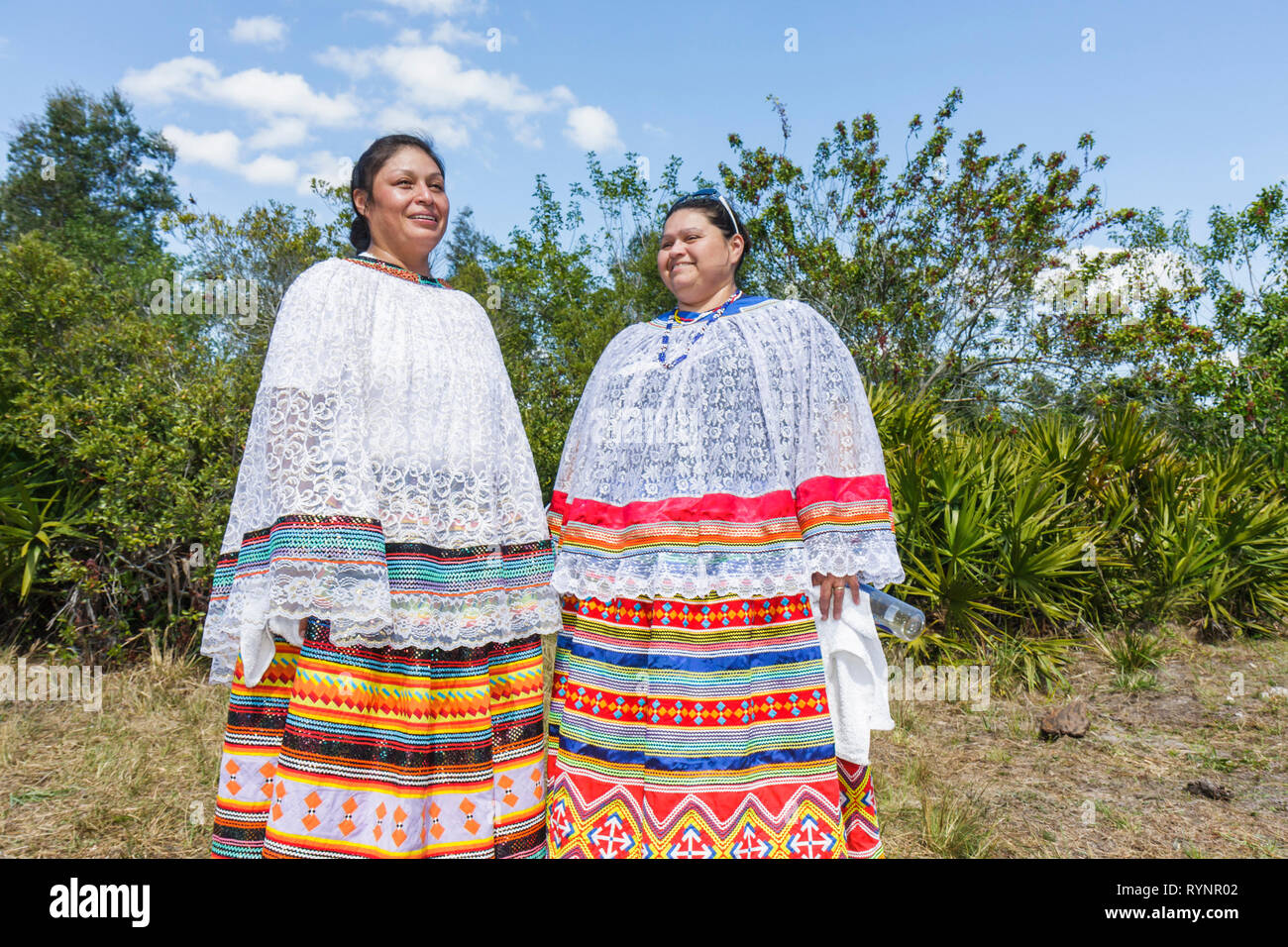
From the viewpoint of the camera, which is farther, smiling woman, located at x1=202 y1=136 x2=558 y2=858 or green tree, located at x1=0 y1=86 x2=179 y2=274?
green tree, located at x1=0 y1=86 x2=179 y2=274

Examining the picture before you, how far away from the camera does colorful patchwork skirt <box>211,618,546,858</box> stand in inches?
77.0

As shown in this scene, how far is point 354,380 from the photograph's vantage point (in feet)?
6.82

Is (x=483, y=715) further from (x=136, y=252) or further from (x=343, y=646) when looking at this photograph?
(x=136, y=252)

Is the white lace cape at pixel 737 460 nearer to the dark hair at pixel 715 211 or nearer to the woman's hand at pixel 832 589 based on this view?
the woman's hand at pixel 832 589

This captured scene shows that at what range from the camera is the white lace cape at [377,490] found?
6.27 ft

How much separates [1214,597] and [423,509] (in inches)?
274

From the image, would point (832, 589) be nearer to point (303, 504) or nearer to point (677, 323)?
point (677, 323)

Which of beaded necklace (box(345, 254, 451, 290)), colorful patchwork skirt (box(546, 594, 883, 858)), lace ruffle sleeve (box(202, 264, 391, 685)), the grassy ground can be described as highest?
beaded necklace (box(345, 254, 451, 290))

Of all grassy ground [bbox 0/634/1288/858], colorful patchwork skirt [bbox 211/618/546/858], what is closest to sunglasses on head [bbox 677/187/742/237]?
colorful patchwork skirt [bbox 211/618/546/858]

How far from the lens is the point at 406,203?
2.35 m

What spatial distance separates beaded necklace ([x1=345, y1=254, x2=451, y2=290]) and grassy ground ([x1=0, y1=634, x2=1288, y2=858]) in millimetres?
2350

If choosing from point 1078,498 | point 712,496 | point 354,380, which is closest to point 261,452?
point 354,380

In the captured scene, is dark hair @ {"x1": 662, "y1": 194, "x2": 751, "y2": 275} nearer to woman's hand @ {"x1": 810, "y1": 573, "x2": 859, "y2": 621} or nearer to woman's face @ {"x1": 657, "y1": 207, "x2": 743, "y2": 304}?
woman's face @ {"x1": 657, "y1": 207, "x2": 743, "y2": 304}

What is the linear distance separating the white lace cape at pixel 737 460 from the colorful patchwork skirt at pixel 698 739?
4.1 inches
